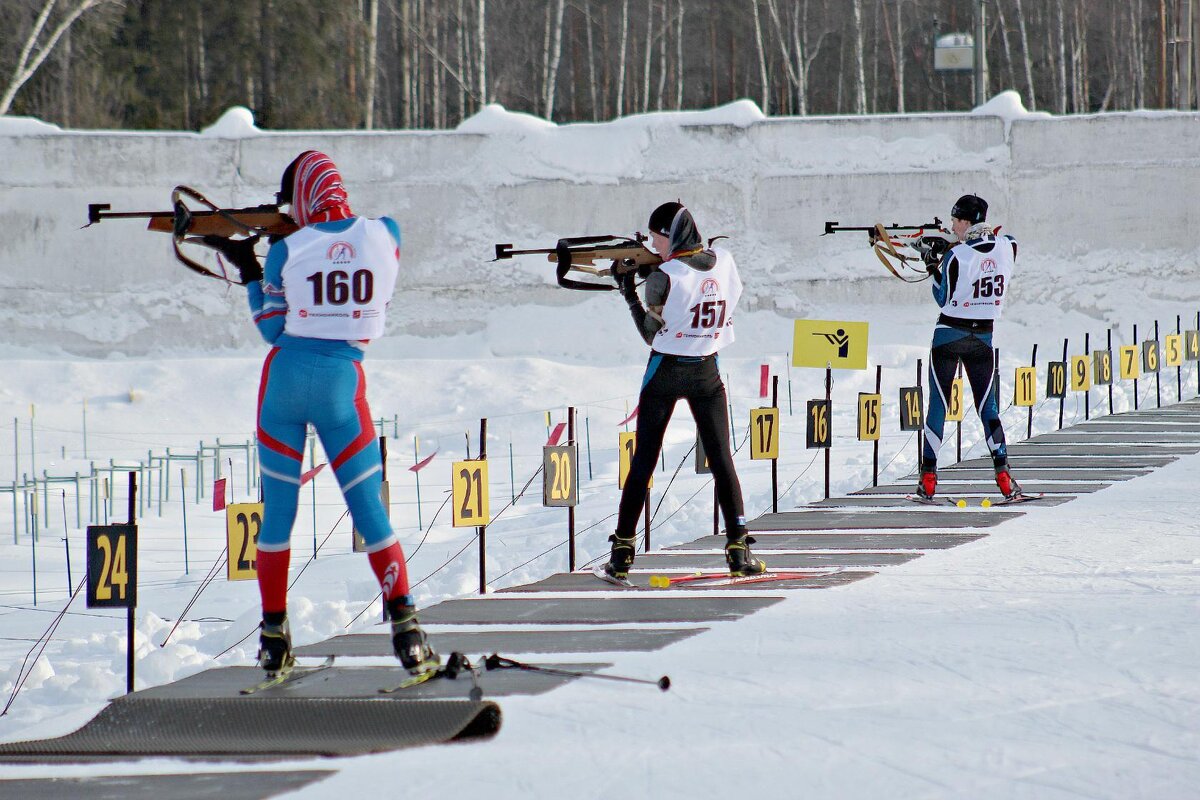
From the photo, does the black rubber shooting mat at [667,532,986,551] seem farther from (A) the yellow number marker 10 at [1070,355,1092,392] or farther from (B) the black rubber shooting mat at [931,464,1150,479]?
(A) the yellow number marker 10 at [1070,355,1092,392]

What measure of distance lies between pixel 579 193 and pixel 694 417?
865 inches

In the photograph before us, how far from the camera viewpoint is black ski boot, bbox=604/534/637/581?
20.8ft

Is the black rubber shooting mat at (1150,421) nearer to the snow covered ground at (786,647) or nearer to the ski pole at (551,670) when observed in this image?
the snow covered ground at (786,647)

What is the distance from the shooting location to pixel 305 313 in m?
4.34

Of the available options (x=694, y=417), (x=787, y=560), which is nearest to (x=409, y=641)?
(x=694, y=417)

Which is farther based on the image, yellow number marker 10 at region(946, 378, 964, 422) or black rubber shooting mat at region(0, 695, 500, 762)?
yellow number marker 10 at region(946, 378, 964, 422)

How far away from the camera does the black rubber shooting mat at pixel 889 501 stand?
28.3ft

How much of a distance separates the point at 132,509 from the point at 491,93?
36003mm

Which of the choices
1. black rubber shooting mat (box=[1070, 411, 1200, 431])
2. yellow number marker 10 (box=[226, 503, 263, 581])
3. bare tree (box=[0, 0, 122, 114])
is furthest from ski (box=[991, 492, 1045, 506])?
bare tree (box=[0, 0, 122, 114])

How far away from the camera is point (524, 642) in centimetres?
518

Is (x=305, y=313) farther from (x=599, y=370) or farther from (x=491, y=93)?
(x=491, y=93)

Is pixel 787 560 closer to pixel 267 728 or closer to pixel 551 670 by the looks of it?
pixel 551 670

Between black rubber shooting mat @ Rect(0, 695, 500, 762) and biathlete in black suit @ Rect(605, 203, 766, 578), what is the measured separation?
231 centimetres

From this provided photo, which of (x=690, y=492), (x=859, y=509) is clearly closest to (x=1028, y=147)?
(x=690, y=492)
